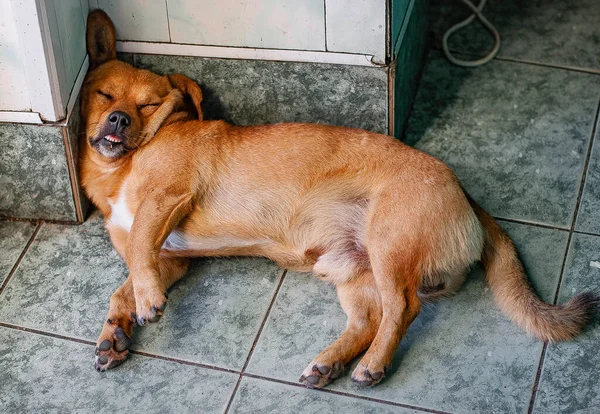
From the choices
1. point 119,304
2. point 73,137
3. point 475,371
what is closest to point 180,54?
point 73,137

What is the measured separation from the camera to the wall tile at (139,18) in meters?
3.92

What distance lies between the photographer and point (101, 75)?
3895mm

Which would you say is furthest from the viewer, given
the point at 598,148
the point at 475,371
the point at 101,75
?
the point at 598,148

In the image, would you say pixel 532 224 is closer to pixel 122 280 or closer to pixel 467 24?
pixel 467 24

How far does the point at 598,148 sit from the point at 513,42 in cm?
93

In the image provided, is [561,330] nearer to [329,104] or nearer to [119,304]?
[329,104]

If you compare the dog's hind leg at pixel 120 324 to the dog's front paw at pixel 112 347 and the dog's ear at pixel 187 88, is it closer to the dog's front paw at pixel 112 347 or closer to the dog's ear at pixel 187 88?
the dog's front paw at pixel 112 347

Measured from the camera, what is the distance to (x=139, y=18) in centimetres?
396

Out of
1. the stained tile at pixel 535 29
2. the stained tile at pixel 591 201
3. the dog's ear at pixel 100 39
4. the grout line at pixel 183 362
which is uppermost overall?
the dog's ear at pixel 100 39

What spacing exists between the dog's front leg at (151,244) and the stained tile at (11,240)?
24.6 inches

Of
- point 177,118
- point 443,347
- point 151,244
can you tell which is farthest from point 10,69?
point 443,347

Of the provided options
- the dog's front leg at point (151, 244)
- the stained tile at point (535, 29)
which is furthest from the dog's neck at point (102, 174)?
the stained tile at point (535, 29)

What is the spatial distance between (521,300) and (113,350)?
5.18ft

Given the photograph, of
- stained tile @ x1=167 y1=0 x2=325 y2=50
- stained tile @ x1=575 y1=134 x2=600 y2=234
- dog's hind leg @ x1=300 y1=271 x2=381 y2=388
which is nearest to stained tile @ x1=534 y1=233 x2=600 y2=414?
stained tile @ x1=575 y1=134 x2=600 y2=234
